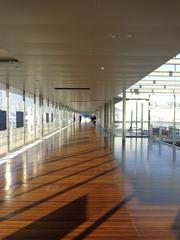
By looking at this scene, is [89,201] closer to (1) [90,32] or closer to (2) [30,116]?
(1) [90,32]

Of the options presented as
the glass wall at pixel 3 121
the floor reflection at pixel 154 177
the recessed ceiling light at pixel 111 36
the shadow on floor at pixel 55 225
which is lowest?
the shadow on floor at pixel 55 225

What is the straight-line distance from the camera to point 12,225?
153 inches

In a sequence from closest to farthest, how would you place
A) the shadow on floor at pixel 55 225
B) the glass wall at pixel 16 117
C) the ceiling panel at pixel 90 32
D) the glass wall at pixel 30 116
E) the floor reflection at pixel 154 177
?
the shadow on floor at pixel 55 225 < the ceiling panel at pixel 90 32 < the floor reflection at pixel 154 177 < the glass wall at pixel 16 117 < the glass wall at pixel 30 116

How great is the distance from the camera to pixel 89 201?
5008mm

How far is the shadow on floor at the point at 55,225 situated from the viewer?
3545mm

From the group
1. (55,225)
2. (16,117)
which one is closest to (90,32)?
(55,225)

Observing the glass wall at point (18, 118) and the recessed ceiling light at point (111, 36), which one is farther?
the glass wall at point (18, 118)

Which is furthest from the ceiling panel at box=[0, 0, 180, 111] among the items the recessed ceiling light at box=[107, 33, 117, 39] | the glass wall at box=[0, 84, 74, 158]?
the glass wall at box=[0, 84, 74, 158]

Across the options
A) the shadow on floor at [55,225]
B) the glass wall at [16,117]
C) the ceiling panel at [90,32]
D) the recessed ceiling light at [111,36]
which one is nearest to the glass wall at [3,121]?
the glass wall at [16,117]

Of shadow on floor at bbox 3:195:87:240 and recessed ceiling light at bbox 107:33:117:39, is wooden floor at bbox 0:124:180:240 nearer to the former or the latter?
shadow on floor at bbox 3:195:87:240

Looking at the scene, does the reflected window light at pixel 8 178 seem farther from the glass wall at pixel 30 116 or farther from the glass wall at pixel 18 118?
the glass wall at pixel 30 116

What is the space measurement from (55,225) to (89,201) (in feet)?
3.82

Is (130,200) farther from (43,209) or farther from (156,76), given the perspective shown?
(156,76)

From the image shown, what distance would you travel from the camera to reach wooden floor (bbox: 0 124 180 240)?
3.72 m
